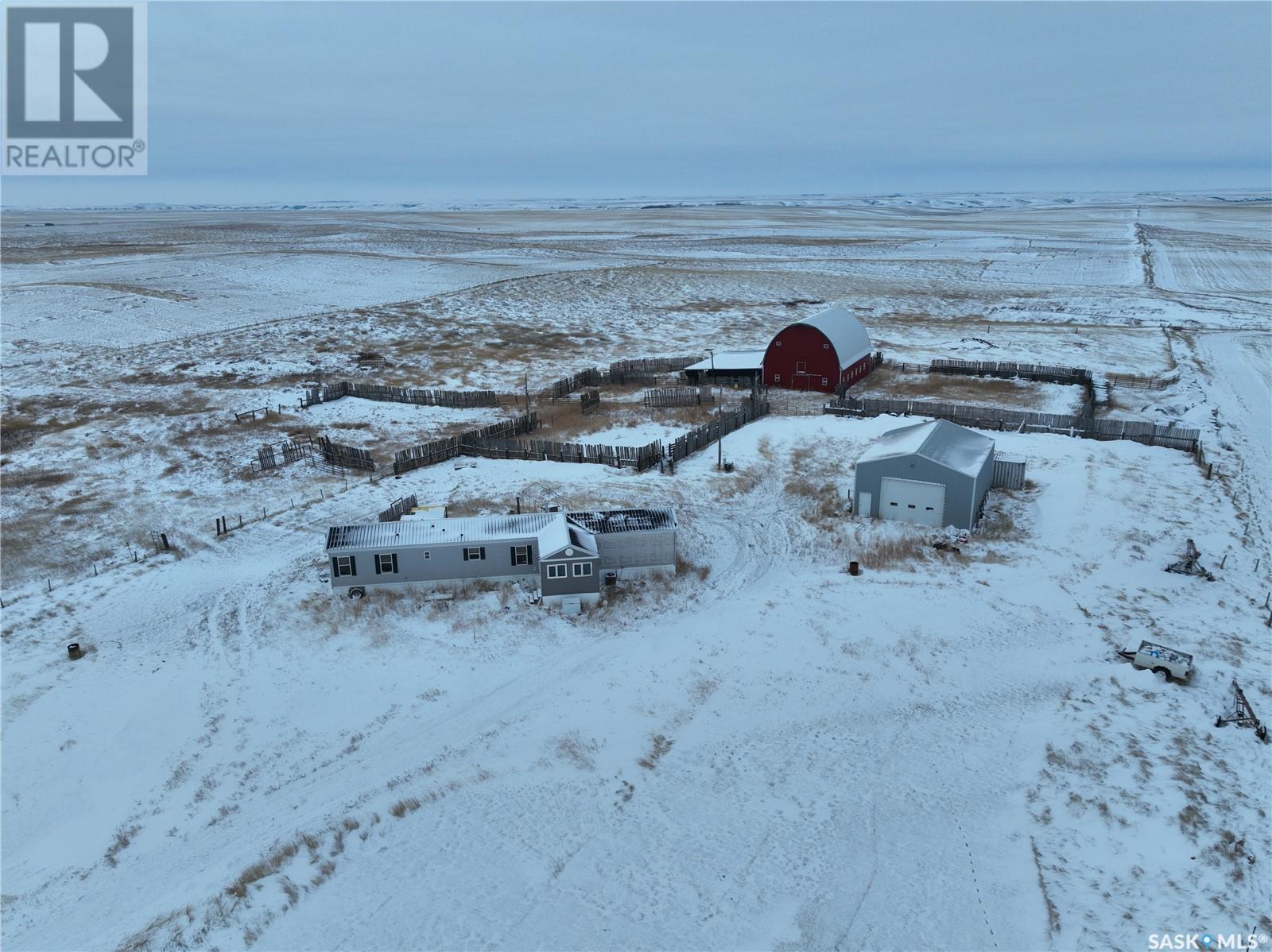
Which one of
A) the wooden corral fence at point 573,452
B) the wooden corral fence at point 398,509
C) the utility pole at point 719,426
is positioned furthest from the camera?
the wooden corral fence at point 573,452

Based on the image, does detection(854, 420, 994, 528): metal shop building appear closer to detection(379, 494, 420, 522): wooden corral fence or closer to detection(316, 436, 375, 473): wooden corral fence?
detection(379, 494, 420, 522): wooden corral fence

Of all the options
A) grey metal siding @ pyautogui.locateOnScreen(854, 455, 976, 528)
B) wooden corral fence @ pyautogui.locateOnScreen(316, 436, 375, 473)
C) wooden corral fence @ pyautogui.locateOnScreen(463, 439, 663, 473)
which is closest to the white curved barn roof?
wooden corral fence @ pyautogui.locateOnScreen(463, 439, 663, 473)

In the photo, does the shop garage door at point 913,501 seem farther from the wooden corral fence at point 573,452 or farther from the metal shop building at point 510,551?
the wooden corral fence at point 573,452

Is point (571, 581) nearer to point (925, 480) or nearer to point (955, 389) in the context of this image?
point (925, 480)

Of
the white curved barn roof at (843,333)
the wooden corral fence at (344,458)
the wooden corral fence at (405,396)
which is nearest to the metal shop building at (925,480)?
the white curved barn roof at (843,333)

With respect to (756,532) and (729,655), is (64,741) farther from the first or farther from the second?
(756,532)

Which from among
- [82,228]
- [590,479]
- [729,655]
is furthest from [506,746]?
[82,228]

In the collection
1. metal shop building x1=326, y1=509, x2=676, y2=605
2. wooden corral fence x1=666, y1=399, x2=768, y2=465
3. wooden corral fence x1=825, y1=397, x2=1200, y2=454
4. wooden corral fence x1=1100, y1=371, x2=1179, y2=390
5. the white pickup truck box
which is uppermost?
wooden corral fence x1=1100, y1=371, x2=1179, y2=390
